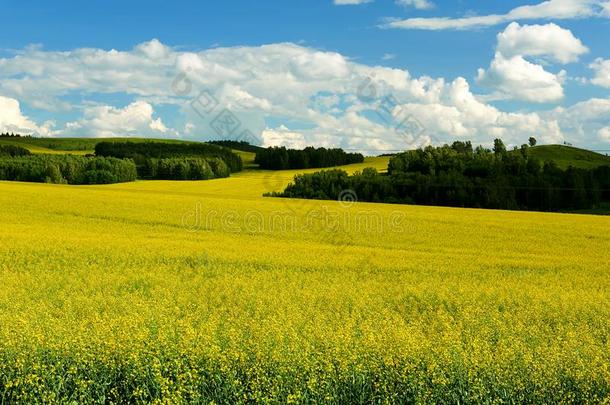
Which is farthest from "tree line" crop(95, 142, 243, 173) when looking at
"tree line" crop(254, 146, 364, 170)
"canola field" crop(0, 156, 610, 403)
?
"canola field" crop(0, 156, 610, 403)

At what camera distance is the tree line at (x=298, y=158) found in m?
104

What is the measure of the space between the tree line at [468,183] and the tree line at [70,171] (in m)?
31.1

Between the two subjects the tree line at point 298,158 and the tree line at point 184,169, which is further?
the tree line at point 298,158

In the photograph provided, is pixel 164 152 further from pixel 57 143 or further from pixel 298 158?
pixel 57 143

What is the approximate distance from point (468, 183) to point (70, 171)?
5586cm

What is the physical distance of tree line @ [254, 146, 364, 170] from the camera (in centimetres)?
10350

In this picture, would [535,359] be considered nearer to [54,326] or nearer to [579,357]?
[579,357]

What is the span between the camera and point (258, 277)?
61.2ft

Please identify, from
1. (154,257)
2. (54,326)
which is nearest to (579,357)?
(54,326)

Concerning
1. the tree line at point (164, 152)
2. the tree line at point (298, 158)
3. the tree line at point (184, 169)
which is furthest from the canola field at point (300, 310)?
the tree line at point (298, 158)

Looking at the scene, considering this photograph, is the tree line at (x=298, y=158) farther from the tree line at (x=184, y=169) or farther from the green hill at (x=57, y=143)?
the green hill at (x=57, y=143)

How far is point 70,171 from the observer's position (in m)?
83.4

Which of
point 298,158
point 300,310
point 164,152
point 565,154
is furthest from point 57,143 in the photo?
point 300,310

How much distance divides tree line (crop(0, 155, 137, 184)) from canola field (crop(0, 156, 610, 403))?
4936 cm
